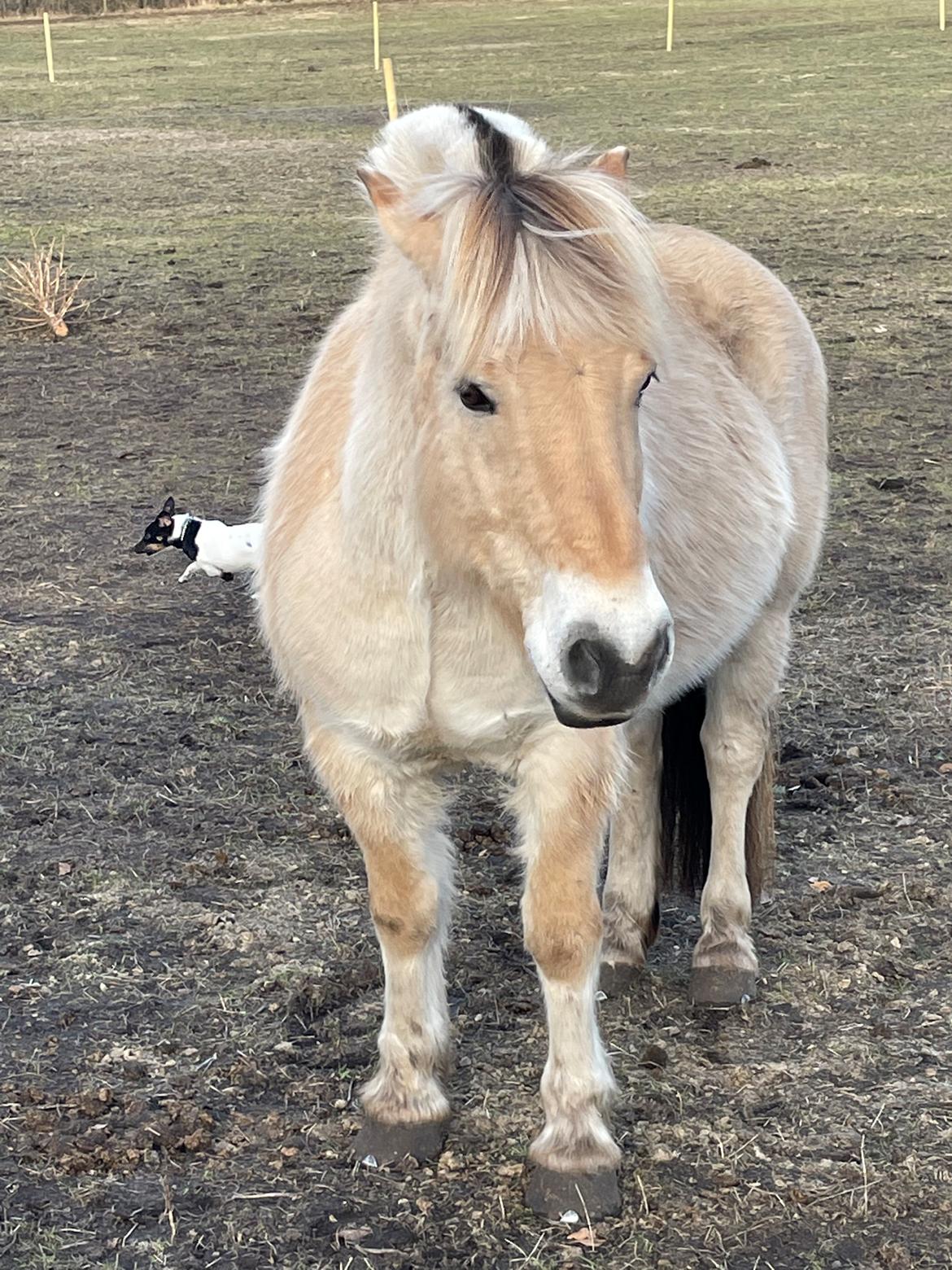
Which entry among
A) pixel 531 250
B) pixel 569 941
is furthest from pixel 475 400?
pixel 569 941

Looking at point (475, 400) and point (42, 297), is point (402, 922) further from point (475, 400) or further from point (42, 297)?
point (42, 297)

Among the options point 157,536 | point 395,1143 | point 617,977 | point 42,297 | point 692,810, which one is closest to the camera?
point 395,1143

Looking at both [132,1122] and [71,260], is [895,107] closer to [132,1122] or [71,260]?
[71,260]

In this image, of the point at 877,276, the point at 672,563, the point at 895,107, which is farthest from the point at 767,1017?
the point at 895,107

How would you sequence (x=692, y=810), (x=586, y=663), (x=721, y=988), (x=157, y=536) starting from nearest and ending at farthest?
(x=586, y=663)
(x=721, y=988)
(x=692, y=810)
(x=157, y=536)

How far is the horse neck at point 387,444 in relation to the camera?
8.33 ft

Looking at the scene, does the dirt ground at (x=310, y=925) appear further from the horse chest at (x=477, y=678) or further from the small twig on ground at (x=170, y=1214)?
the horse chest at (x=477, y=678)

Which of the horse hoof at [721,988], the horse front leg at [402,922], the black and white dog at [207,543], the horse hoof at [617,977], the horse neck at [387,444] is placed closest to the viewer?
the horse neck at [387,444]

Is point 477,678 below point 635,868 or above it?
above

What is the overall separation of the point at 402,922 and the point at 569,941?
1.11ft

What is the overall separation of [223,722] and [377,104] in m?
17.4

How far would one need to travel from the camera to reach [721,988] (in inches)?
132

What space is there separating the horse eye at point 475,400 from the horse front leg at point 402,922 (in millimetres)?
784

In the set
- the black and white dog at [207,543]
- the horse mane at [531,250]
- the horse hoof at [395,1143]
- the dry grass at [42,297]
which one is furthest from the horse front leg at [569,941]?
the dry grass at [42,297]
